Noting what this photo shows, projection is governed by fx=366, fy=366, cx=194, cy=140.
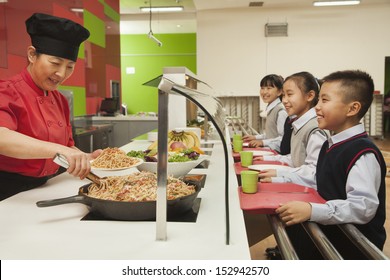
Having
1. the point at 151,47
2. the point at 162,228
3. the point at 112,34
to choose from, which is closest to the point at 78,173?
the point at 162,228

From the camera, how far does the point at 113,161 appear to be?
1.52m

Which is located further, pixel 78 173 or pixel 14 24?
pixel 14 24

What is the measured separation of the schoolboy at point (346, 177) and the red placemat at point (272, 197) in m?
0.06

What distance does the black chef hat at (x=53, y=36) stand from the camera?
4.83ft

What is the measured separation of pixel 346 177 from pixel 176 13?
8.16 meters

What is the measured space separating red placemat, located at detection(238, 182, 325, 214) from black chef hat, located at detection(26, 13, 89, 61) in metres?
0.93

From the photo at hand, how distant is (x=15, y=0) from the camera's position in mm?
3426

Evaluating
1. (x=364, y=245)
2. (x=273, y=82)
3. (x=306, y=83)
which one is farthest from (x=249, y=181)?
(x=273, y=82)

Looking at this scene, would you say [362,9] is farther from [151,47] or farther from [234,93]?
[151,47]

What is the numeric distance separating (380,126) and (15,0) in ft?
27.4

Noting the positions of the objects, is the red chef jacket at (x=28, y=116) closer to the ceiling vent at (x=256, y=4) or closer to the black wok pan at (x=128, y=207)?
the black wok pan at (x=128, y=207)

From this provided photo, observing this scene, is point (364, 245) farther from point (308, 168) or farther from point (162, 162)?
point (308, 168)

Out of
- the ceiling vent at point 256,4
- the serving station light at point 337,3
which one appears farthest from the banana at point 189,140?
the serving station light at point 337,3
